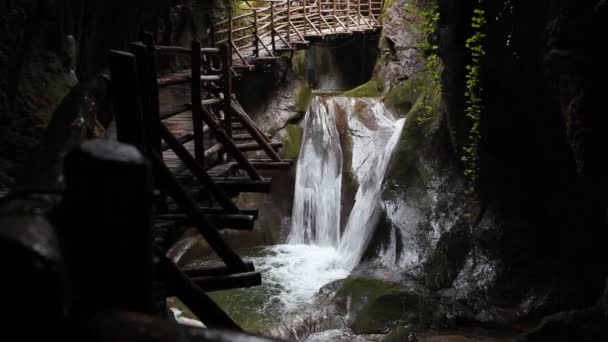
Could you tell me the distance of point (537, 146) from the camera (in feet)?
29.1

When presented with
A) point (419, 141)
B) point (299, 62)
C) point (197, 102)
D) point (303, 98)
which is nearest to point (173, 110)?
point (197, 102)

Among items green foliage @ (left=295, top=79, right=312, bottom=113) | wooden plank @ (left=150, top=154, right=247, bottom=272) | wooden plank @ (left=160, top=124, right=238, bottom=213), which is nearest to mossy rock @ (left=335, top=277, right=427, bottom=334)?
wooden plank @ (left=160, top=124, right=238, bottom=213)

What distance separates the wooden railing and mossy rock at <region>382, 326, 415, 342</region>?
29.0ft

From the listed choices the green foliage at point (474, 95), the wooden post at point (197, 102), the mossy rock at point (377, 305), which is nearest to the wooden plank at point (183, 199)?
the wooden post at point (197, 102)

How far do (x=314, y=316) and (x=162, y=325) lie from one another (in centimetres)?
810

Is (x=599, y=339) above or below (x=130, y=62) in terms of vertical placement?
below

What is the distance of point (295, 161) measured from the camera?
16219mm

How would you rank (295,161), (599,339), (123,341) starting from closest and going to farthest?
1. (123,341)
2. (599,339)
3. (295,161)

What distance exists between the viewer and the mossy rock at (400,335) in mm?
8094

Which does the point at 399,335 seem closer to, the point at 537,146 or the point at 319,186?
the point at 537,146

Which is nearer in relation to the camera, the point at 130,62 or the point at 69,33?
the point at 130,62

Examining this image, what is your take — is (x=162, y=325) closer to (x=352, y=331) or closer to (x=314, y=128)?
(x=352, y=331)

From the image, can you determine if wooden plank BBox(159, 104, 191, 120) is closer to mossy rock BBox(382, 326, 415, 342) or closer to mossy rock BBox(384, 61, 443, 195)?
mossy rock BBox(382, 326, 415, 342)

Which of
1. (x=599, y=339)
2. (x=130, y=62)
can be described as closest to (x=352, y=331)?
(x=599, y=339)
